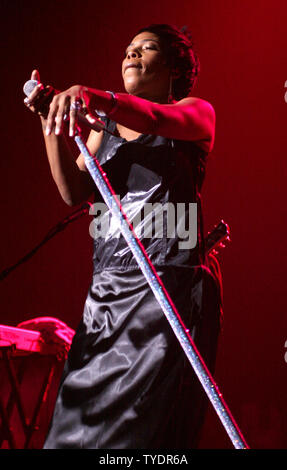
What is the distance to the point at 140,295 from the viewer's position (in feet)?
4.99

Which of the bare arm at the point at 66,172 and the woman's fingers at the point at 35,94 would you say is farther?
the bare arm at the point at 66,172

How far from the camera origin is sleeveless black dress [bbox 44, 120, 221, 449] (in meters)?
1.45

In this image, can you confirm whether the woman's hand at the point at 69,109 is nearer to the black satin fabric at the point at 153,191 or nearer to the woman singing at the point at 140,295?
the woman singing at the point at 140,295

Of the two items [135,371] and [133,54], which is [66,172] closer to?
[133,54]

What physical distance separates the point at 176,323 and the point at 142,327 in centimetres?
33

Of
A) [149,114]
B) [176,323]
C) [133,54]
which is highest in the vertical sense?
[133,54]

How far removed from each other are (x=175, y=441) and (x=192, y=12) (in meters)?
3.41

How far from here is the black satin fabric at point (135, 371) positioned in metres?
1.44

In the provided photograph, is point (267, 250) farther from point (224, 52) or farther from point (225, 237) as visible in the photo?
point (225, 237)

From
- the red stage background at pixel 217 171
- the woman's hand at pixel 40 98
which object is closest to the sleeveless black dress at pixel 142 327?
the woman's hand at pixel 40 98

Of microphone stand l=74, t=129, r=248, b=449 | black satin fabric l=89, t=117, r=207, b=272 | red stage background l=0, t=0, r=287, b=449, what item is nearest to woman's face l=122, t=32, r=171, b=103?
black satin fabric l=89, t=117, r=207, b=272

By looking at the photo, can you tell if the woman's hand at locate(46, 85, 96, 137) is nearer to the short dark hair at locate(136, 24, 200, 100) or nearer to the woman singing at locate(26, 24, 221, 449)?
the woman singing at locate(26, 24, 221, 449)

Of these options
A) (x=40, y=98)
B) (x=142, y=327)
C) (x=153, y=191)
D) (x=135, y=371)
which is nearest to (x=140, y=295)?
(x=142, y=327)

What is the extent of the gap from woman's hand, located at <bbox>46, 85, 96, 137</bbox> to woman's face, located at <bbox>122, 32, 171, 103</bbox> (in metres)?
0.56
